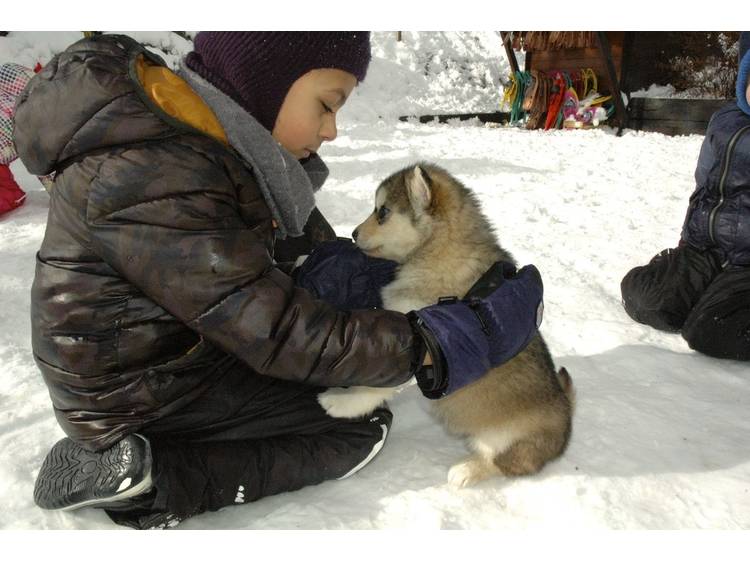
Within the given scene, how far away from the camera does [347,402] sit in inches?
79.8

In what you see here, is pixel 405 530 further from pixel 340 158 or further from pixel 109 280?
pixel 340 158

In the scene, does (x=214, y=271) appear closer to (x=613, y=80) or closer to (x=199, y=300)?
(x=199, y=300)

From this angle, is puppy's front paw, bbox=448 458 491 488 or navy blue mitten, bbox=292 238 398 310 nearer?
puppy's front paw, bbox=448 458 491 488

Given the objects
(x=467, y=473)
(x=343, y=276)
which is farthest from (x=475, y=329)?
(x=343, y=276)

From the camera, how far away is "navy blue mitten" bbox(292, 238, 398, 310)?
2.16m

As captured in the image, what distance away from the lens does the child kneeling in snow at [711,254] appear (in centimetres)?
298

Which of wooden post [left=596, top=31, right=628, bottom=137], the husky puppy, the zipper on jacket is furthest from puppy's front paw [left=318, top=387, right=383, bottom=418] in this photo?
wooden post [left=596, top=31, right=628, bottom=137]

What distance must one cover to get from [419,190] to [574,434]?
1.18 metres

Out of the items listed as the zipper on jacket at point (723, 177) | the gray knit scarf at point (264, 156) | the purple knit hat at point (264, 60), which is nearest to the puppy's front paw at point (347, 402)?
the gray knit scarf at point (264, 156)

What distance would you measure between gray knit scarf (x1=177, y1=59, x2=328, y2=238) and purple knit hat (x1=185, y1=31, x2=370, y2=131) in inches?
2.9

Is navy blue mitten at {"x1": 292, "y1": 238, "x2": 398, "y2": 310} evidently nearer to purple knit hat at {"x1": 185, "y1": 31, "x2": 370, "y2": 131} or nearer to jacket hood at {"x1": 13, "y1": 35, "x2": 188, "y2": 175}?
purple knit hat at {"x1": 185, "y1": 31, "x2": 370, "y2": 131}

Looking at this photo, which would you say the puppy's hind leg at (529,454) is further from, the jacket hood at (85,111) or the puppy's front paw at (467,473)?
the jacket hood at (85,111)

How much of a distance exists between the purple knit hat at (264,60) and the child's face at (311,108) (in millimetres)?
26

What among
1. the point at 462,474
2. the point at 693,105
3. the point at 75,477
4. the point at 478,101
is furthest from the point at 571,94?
the point at 75,477
